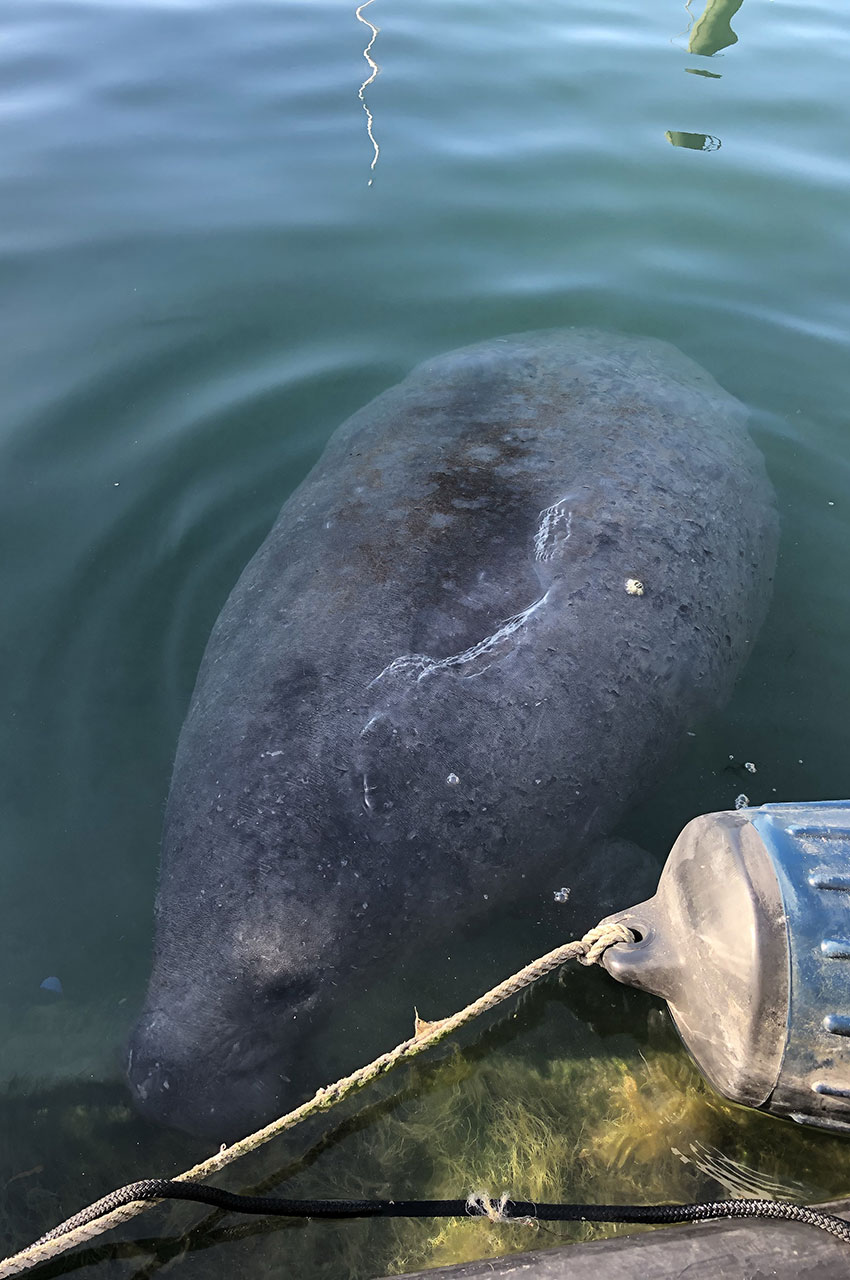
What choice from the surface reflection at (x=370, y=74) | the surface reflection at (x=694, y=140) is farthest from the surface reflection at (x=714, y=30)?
the surface reflection at (x=370, y=74)

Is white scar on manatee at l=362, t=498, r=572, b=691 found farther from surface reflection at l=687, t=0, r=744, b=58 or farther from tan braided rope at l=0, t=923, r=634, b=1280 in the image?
surface reflection at l=687, t=0, r=744, b=58

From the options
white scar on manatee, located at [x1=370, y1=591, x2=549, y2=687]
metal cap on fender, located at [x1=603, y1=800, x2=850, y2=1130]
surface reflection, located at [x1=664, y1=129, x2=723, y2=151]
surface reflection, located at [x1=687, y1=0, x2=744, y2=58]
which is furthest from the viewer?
surface reflection, located at [x1=687, y1=0, x2=744, y2=58]

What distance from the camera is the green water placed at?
2975 millimetres

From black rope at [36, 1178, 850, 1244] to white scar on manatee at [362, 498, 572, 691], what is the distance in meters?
1.43

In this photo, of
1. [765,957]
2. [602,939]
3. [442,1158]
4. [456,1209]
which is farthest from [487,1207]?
[765,957]

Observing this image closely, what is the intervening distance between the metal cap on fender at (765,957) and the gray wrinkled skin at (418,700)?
2.13ft

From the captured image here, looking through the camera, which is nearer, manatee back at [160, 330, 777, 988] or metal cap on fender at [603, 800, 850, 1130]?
metal cap on fender at [603, 800, 850, 1130]

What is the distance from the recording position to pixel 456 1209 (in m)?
2.65

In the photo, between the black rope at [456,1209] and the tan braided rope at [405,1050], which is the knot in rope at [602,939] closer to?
the tan braided rope at [405,1050]

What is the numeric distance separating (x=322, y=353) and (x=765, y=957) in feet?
Answer: 15.4

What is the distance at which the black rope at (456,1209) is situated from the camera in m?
2.45

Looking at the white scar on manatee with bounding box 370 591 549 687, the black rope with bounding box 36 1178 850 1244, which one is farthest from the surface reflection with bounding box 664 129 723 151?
the black rope with bounding box 36 1178 850 1244

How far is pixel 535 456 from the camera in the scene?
152 inches

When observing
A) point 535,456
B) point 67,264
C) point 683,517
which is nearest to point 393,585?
point 535,456
